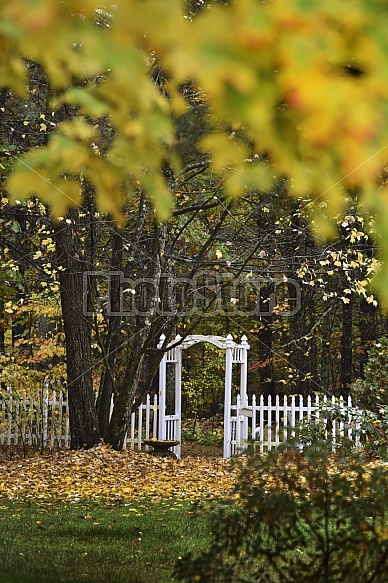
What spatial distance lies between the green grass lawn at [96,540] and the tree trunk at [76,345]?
307 centimetres

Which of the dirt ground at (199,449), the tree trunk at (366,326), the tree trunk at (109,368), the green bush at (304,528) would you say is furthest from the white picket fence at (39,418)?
the green bush at (304,528)

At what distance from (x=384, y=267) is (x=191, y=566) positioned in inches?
99.3

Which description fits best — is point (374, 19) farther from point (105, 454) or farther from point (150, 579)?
point (105, 454)

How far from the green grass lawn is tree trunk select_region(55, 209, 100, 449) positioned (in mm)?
3071

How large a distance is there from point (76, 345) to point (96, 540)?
5.31 meters

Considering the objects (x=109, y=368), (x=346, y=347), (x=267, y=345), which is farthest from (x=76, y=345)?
(x=346, y=347)

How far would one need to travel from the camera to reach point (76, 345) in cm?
1112

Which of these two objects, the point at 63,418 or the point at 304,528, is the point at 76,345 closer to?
the point at 63,418

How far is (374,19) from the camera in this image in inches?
53.4

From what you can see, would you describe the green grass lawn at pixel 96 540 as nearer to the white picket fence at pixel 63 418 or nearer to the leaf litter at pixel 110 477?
the leaf litter at pixel 110 477

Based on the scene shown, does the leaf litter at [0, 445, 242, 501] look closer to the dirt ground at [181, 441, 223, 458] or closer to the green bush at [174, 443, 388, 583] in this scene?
the green bush at [174, 443, 388, 583]

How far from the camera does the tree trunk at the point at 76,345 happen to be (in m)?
10.9

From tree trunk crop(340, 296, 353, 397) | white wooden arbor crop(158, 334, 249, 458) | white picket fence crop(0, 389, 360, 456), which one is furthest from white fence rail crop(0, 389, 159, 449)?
tree trunk crop(340, 296, 353, 397)

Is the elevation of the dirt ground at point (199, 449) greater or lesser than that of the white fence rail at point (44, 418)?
lesser
